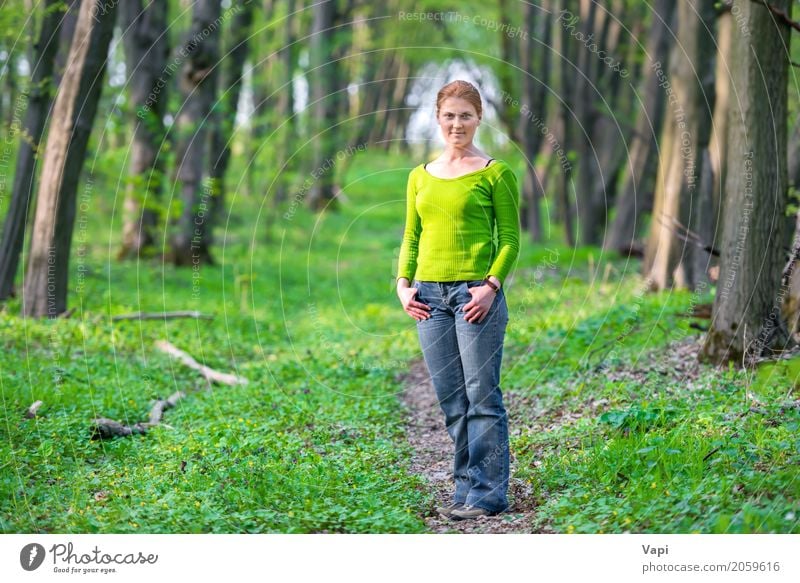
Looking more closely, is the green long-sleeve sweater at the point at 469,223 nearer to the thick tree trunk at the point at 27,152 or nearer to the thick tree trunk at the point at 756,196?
the thick tree trunk at the point at 756,196

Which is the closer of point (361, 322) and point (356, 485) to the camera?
point (356, 485)

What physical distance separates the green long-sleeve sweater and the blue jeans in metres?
0.11

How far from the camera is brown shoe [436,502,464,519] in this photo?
5.64m

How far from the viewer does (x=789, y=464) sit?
5.57 metres

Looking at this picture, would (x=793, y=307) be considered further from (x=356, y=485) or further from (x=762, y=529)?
(x=356, y=485)

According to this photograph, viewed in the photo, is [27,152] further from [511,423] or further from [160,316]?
[511,423]

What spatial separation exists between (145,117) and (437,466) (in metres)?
11.8

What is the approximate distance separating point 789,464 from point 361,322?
8.31 meters

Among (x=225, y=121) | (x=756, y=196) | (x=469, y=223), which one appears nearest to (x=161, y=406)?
(x=469, y=223)

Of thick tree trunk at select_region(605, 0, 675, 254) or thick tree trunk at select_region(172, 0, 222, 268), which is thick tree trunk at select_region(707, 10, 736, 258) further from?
thick tree trunk at select_region(172, 0, 222, 268)

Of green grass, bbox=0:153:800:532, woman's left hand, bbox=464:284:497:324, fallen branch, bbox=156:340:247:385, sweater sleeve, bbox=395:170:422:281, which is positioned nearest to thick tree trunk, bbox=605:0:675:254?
green grass, bbox=0:153:800:532

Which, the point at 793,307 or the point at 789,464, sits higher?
the point at 793,307

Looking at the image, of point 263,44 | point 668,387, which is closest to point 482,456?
point 668,387
